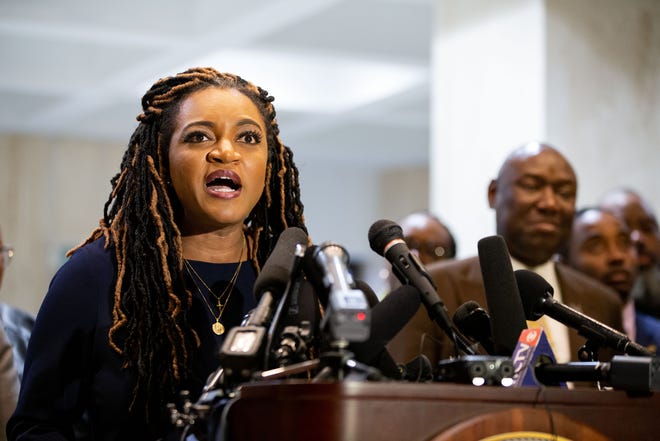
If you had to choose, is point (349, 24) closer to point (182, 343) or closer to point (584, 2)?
point (584, 2)

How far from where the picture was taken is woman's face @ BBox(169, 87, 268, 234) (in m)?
2.59

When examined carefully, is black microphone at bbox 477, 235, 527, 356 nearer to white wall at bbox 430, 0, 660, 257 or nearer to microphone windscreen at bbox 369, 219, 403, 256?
microphone windscreen at bbox 369, 219, 403, 256

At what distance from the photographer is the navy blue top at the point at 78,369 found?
2.48 metres

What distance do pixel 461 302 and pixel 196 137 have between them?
1480 mm

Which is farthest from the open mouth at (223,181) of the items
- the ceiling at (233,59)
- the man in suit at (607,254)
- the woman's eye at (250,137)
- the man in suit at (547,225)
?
the ceiling at (233,59)

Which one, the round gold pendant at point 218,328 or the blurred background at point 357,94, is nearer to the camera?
the round gold pendant at point 218,328

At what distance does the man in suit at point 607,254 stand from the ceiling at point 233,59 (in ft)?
11.5

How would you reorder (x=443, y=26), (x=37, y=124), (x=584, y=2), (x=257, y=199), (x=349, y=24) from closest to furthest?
(x=257, y=199) → (x=584, y=2) → (x=443, y=26) → (x=349, y=24) → (x=37, y=124)

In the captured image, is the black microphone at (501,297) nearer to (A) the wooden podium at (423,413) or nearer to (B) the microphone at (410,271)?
(B) the microphone at (410,271)

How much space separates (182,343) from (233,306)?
0.19 meters

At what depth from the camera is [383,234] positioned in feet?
7.31

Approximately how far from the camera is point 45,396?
8.14 feet

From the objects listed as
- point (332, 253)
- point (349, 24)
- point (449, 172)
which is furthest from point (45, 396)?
point (349, 24)

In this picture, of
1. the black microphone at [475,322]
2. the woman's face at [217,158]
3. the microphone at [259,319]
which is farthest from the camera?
the woman's face at [217,158]
